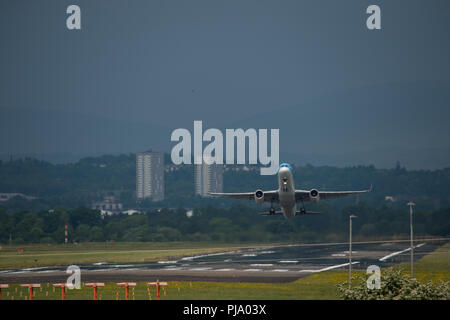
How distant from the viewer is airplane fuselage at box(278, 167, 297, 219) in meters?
64.8

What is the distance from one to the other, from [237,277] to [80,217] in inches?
3527

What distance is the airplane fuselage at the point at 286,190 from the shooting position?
213 feet

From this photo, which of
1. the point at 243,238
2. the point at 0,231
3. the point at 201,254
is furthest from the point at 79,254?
the point at 0,231

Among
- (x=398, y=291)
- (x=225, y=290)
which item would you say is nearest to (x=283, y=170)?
(x=225, y=290)

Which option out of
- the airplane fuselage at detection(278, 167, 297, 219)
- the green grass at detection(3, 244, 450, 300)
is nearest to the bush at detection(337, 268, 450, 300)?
the green grass at detection(3, 244, 450, 300)

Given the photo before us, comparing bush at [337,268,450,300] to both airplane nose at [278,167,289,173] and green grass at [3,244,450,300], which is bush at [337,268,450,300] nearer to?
green grass at [3,244,450,300]

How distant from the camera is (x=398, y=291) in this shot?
4084 centimetres

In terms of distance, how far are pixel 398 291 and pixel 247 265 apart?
42.5 metres

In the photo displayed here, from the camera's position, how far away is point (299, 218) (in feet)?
394

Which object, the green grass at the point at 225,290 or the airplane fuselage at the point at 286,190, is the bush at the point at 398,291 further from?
the airplane fuselage at the point at 286,190

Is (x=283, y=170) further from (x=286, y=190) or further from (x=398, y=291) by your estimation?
(x=398, y=291)

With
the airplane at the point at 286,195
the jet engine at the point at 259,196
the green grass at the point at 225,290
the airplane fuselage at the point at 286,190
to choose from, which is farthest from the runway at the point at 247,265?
the jet engine at the point at 259,196
